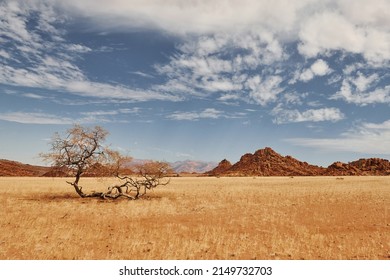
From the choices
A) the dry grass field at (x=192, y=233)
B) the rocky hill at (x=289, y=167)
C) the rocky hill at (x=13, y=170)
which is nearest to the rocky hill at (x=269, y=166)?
the rocky hill at (x=289, y=167)

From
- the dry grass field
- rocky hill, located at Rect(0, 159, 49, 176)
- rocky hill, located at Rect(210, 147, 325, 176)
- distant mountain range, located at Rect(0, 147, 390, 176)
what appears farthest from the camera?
rocky hill, located at Rect(210, 147, 325, 176)

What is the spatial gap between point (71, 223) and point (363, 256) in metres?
14.1

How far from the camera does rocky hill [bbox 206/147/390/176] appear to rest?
6575 inches

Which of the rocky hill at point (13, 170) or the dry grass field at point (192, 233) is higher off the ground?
the rocky hill at point (13, 170)

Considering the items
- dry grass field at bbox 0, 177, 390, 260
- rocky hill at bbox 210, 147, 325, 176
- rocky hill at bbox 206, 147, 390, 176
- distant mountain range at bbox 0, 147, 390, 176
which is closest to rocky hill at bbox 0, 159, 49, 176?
distant mountain range at bbox 0, 147, 390, 176

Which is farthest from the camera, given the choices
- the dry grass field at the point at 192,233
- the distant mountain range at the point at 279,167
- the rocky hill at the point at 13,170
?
the distant mountain range at the point at 279,167

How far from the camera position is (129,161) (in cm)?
3259

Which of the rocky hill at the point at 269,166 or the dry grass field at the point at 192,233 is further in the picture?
the rocky hill at the point at 269,166

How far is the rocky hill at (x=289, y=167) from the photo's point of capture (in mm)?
167000

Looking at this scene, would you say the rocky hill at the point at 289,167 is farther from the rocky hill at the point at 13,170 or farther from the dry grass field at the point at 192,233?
the dry grass field at the point at 192,233

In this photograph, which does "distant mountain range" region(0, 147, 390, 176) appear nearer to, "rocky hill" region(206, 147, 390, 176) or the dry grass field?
"rocky hill" region(206, 147, 390, 176)

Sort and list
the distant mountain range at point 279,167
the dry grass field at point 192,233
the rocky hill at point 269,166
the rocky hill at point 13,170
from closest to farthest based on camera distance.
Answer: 1. the dry grass field at point 192,233
2. the rocky hill at point 13,170
3. the distant mountain range at point 279,167
4. the rocky hill at point 269,166

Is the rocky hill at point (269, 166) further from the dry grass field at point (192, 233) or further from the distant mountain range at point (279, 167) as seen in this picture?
the dry grass field at point (192, 233)
